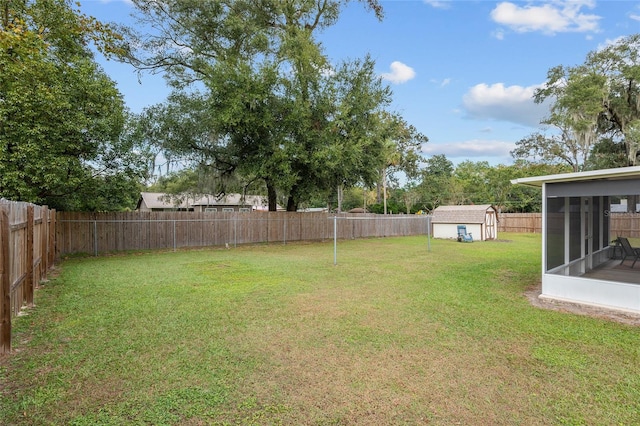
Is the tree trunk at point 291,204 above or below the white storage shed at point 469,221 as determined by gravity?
above

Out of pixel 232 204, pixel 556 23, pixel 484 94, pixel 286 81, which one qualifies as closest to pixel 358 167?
pixel 286 81

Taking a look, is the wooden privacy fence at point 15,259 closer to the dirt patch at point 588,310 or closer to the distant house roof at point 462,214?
the dirt patch at point 588,310

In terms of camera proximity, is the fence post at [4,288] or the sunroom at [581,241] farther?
the sunroom at [581,241]

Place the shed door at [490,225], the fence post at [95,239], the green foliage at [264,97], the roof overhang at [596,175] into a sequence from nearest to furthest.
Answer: the roof overhang at [596,175], the fence post at [95,239], the green foliage at [264,97], the shed door at [490,225]

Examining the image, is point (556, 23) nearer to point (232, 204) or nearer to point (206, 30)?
point (206, 30)

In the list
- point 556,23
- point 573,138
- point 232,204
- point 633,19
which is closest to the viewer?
point 556,23

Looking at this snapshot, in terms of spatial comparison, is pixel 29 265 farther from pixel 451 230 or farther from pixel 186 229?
pixel 451 230

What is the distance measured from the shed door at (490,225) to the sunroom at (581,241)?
1111 centimetres

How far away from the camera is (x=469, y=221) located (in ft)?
66.0

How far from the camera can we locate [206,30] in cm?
1578

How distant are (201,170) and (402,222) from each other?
14100 millimetres

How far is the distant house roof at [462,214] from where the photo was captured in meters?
19.9

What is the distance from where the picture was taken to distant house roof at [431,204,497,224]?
65.4 ft

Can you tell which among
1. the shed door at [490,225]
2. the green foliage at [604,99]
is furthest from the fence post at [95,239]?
the green foliage at [604,99]
